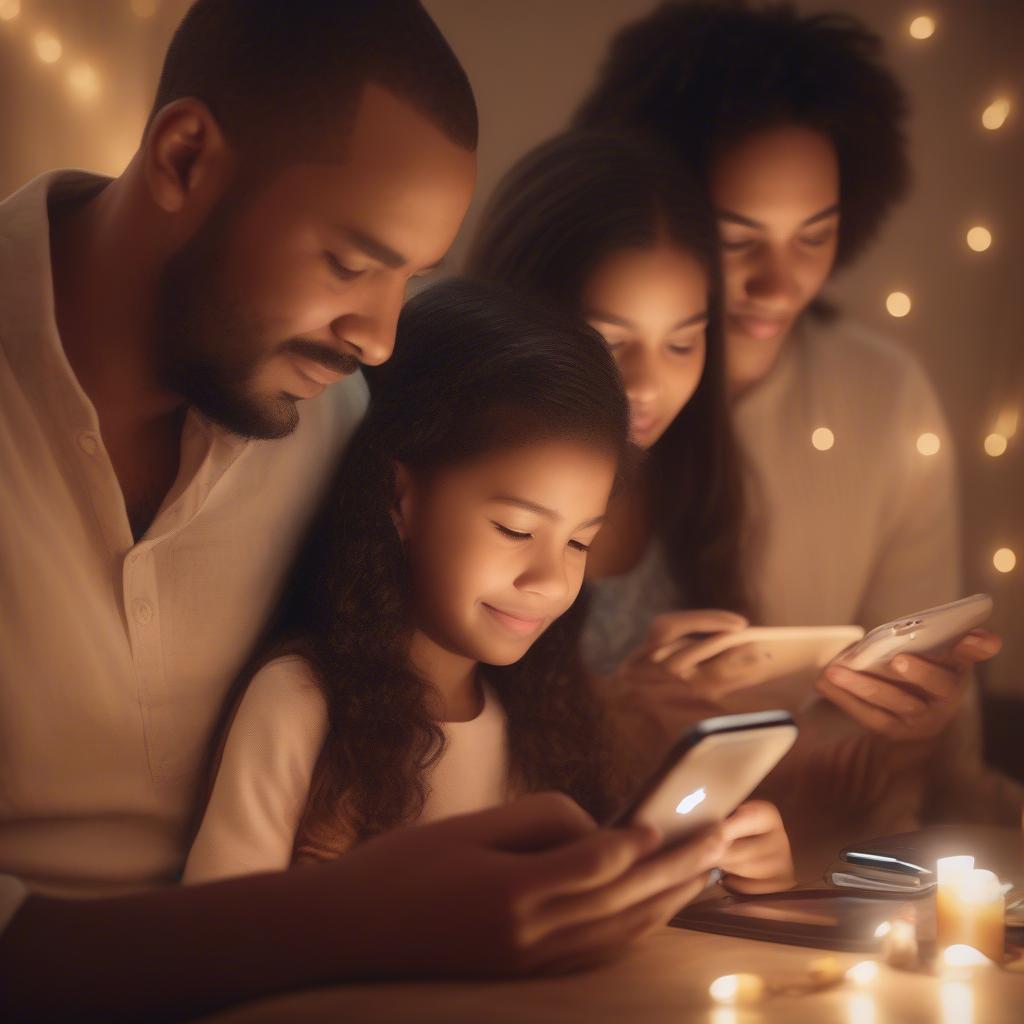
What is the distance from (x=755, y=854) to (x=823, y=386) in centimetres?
68

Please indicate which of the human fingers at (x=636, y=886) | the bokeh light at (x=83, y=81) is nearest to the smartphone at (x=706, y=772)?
the human fingers at (x=636, y=886)

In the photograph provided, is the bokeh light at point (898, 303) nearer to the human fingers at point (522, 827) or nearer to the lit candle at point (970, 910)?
the lit candle at point (970, 910)

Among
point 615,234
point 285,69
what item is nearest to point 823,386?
point 615,234

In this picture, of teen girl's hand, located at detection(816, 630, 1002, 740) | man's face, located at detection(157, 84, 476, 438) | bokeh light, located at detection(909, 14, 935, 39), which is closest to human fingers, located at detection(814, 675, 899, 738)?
teen girl's hand, located at detection(816, 630, 1002, 740)

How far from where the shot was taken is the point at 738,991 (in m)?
1.09

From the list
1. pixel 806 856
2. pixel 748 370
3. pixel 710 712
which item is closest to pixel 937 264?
pixel 748 370

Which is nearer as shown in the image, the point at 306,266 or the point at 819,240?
the point at 306,266

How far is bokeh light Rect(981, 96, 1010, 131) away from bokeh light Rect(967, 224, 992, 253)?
0.14m

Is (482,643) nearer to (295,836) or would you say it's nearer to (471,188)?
(295,836)

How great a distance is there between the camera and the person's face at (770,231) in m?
1.66

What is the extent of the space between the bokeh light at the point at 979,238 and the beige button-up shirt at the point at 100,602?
3.25ft

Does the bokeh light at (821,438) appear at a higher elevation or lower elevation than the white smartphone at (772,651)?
higher

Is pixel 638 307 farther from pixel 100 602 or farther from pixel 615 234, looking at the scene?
pixel 100 602

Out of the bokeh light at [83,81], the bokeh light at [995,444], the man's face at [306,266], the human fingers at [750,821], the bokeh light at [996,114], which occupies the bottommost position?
the human fingers at [750,821]
